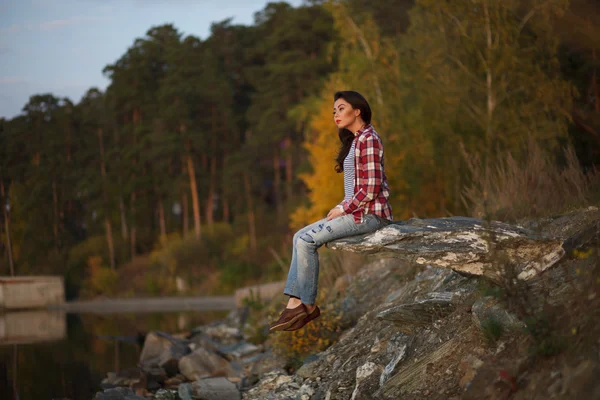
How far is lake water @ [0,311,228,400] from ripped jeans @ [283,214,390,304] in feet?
19.7

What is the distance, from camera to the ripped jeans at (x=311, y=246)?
574cm

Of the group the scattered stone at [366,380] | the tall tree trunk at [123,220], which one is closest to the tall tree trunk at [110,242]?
the tall tree trunk at [123,220]

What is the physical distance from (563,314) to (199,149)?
37921mm

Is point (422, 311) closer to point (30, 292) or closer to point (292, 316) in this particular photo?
point (292, 316)

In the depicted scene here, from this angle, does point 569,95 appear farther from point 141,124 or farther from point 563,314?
point 141,124

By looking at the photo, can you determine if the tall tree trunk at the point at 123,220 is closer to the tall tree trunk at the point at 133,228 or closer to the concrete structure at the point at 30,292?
the tall tree trunk at the point at 133,228

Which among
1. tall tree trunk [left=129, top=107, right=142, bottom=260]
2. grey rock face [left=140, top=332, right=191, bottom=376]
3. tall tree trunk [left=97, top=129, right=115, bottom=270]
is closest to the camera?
grey rock face [left=140, top=332, right=191, bottom=376]

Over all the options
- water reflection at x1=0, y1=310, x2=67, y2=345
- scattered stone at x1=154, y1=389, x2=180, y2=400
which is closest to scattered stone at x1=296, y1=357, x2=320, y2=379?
scattered stone at x1=154, y1=389, x2=180, y2=400

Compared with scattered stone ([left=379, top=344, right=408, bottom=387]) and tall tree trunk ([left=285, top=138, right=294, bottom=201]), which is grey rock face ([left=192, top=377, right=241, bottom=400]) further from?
tall tree trunk ([left=285, top=138, right=294, bottom=201])

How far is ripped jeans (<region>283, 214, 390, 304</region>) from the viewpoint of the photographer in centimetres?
574

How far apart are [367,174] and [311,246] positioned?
2.42ft

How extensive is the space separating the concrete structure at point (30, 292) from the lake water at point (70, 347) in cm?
336

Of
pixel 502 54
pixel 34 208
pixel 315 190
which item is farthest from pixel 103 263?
pixel 502 54

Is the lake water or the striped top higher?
the striped top
